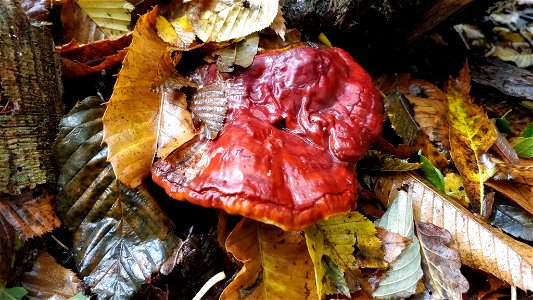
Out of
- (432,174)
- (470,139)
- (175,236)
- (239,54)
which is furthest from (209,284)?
(470,139)

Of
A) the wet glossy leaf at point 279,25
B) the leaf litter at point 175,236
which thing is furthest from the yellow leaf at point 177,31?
the wet glossy leaf at point 279,25

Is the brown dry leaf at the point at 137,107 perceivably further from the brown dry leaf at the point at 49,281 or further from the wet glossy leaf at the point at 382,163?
the wet glossy leaf at the point at 382,163

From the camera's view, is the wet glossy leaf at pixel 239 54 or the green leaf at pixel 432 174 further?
the green leaf at pixel 432 174

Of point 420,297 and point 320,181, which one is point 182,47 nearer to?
point 320,181

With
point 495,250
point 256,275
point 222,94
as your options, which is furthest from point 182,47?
point 495,250

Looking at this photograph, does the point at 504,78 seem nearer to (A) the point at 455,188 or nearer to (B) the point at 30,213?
(A) the point at 455,188

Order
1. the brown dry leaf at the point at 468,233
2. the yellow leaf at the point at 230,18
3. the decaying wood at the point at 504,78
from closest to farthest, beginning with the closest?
the brown dry leaf at the point at 468,233 < the yellow leaf at the point at 230,18 < the decaying wood at the point at 504,78

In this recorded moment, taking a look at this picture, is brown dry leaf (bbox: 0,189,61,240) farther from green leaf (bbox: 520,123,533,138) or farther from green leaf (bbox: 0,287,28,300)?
green leaf (bbox: 520,123,533,138)

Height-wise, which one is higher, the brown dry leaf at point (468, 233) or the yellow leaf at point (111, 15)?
the yellow leaf at point (111, 15)
